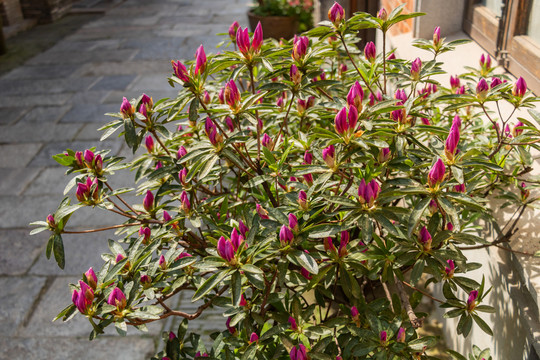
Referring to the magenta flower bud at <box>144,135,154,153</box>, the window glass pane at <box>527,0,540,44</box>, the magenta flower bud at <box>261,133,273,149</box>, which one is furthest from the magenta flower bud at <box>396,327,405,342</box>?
the window glass pane at <box>527,0,540,44</box>

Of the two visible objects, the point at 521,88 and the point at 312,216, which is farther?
the point at 521,88

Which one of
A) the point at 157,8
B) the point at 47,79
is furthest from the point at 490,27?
the point at 157,8

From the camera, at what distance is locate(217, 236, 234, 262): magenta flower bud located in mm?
1201

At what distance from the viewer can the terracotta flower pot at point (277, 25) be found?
6.69 m

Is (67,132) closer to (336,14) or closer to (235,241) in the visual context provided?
(336,14)

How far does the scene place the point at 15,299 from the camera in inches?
115

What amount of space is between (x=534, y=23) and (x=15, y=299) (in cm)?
296

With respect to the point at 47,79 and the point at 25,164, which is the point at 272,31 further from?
the point at 25,164

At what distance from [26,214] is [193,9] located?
652 centimetres

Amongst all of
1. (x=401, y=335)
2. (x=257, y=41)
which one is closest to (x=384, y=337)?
(x=401, y=335)

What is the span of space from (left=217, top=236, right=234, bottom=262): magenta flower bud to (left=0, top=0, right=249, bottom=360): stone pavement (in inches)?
59.2

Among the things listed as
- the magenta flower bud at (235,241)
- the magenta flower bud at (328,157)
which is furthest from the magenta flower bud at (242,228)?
the magenta flower bud at (328,157)

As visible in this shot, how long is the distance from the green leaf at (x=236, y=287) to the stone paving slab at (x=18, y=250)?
7.77 ft

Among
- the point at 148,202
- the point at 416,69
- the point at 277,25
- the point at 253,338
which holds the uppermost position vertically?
the point at 416,69
